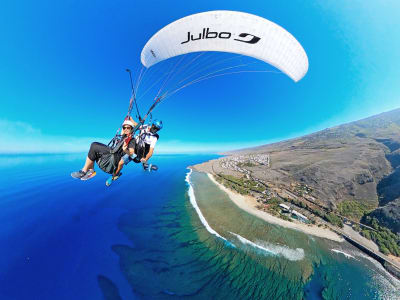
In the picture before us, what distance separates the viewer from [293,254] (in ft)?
54.8

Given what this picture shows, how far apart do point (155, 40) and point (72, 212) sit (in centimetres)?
3286

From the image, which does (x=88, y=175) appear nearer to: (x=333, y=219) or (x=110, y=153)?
(x=110, y=153)

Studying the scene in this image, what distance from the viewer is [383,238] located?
20.1 m

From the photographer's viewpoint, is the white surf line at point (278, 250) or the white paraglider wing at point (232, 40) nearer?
the white paraglider wing at point (232, 40)

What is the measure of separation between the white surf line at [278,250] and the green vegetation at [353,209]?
1769 centimetres

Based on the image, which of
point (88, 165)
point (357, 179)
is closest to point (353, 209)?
point (357, 179)

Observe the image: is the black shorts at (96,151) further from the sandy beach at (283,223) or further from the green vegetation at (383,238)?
the green vegetation at (383,238)

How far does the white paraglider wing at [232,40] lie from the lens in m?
5.69

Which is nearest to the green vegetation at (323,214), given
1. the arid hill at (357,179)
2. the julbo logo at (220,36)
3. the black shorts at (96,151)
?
the arid hill at (357,179)

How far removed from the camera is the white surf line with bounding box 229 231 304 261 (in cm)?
1645

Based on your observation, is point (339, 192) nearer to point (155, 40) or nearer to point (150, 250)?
point (150, 250)

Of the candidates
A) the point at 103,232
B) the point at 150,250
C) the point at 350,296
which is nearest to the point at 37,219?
the point at 103,232

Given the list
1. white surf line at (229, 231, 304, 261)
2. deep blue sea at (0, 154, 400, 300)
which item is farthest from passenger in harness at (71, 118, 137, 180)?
white surf line at (229, 231, 304, 261)

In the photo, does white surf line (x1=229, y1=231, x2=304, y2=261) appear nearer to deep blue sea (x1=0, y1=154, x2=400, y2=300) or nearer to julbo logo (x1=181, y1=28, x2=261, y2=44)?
deep blue sea (x1=0, y1=154, x2=400, y2=300)
